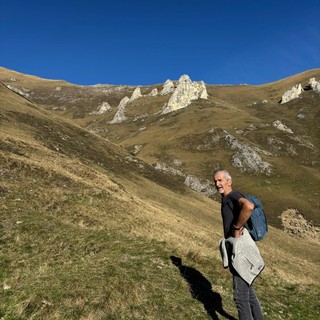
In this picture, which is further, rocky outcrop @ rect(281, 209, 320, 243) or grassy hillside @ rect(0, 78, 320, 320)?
rocky outcrop @ rect(281, 209, 320, 243)

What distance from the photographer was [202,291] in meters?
13.2

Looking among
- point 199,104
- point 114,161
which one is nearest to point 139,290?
point 114,161

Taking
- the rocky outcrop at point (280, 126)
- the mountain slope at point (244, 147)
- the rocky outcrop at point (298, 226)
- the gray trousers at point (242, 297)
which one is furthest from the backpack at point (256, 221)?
the rocky outcrop at point (280, 126)

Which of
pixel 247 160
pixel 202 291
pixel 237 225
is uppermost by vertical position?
pixel 247 160

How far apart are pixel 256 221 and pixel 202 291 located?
554 centimetres

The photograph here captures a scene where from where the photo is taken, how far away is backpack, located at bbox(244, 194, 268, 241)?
8703 mm

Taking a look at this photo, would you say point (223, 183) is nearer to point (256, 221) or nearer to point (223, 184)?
point (223, 184)

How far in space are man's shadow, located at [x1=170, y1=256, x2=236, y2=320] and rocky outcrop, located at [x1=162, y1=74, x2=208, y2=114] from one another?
14808 centimetres

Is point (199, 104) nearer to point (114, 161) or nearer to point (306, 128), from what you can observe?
point (306, 128)

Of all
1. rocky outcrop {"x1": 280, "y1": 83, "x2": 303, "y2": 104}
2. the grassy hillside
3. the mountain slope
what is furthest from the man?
rocky outcrop {"x1": 280, "y1": 83, "x2": 303, "y2": 104}

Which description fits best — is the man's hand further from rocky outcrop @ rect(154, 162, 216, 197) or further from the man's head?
rocky outcrop @ rect(154, 162, 216, 197)

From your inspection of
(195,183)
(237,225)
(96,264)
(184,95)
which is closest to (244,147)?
(195,183)

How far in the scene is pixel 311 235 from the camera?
215 feet

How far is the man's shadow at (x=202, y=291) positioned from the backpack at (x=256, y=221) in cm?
376
